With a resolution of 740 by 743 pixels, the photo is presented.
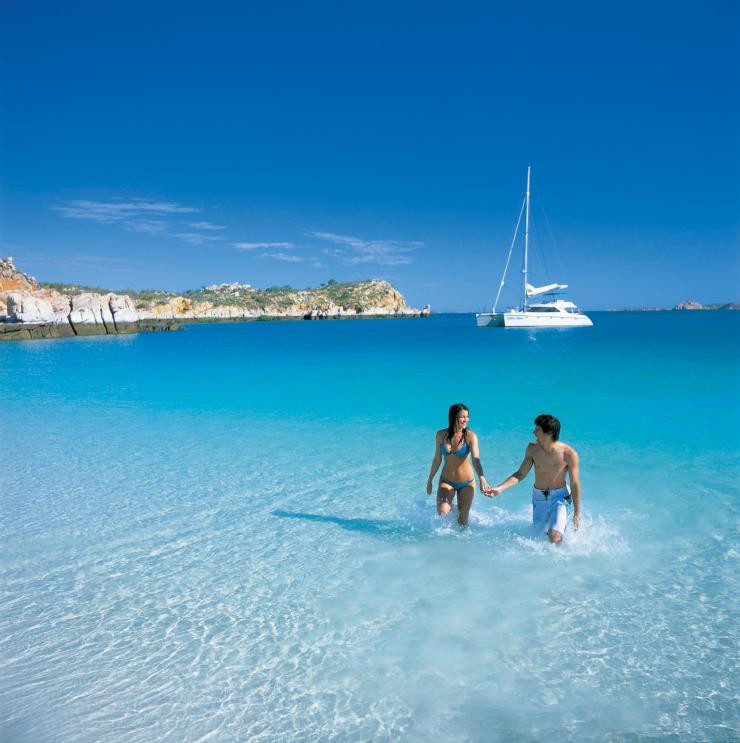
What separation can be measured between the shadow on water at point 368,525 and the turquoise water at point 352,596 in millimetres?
52

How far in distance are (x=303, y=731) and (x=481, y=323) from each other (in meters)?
86.1

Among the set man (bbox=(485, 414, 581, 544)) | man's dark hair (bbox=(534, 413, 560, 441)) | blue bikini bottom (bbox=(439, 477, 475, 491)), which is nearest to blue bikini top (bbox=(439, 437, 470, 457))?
blue bikini bottom (bbox=(439, 477, 475, 491))

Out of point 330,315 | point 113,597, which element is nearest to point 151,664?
point 113,597

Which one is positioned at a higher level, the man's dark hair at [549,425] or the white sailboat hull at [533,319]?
the white sailboat hull at [533,319]

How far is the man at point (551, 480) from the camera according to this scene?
18.3 feet

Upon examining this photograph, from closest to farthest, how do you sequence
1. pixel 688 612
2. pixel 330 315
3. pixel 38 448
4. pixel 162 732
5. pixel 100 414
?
pixel 162 732 < pixel 688 612 < pixel 38 448 < pixel 100 414 < pixel 330 315

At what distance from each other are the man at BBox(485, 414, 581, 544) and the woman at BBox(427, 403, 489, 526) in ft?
1.65

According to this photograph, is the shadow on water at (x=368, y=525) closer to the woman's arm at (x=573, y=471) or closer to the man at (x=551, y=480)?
the man at (x=551, y=480)

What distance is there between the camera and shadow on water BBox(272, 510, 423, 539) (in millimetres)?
6605

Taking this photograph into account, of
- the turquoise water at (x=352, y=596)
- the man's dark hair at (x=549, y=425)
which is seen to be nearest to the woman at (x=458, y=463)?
the turquoise water at (x=352, y=596)

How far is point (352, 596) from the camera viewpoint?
5129 mm

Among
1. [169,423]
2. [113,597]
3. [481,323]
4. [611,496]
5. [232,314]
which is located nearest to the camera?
[113,597]

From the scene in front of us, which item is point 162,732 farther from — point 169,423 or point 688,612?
point 169,423

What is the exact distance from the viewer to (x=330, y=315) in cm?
18000
